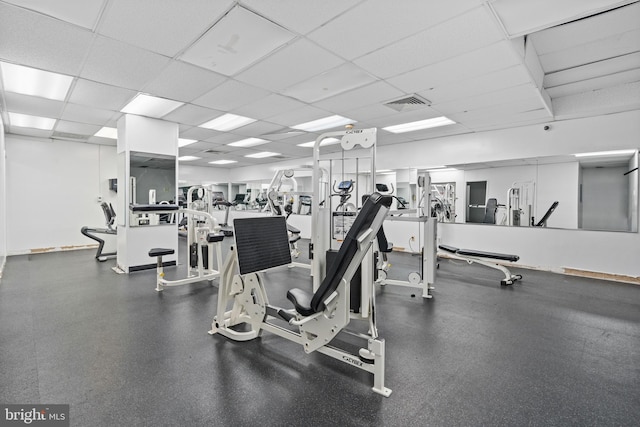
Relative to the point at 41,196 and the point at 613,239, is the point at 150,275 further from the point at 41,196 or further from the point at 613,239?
the point at 613,239

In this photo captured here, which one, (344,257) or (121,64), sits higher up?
(121,64)

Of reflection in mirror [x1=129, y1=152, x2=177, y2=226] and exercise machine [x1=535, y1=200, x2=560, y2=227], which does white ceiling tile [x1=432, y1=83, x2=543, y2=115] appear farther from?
reflection in mirror [x1=129, y1=152, x2=177, y2=226]

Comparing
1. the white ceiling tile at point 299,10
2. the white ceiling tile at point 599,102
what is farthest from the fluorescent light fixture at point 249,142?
the white ceiling tile at point 599,102

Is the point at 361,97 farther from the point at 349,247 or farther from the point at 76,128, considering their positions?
the point at 76,128

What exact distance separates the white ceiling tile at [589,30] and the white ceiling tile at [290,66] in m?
2.05

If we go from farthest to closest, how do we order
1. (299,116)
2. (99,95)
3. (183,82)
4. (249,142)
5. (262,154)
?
(262,154) → (249,142) → (299,116) → (99,95) → (183,82)

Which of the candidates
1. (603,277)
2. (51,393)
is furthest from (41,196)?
(603,277)

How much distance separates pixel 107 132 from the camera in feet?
19.6

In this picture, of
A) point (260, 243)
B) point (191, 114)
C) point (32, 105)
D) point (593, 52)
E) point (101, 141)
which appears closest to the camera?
point (260, 243)

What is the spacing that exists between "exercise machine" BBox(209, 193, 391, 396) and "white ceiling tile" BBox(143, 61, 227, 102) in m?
1.99

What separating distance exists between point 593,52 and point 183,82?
454cm

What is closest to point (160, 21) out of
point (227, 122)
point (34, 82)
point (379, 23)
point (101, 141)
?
point (379, 23)

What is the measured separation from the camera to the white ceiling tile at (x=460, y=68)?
277cm

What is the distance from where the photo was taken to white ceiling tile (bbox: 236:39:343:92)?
2.76 metres
